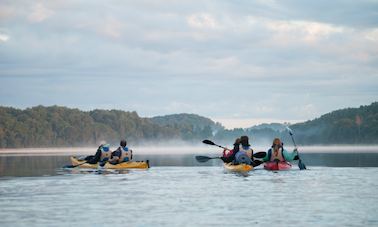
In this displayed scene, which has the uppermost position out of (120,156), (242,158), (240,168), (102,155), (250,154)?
(102,155)

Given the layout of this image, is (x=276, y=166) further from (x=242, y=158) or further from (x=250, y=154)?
(x=242, y=158)

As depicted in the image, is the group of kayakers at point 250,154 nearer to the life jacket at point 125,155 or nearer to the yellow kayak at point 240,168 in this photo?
the yellow kayak at point 240,168

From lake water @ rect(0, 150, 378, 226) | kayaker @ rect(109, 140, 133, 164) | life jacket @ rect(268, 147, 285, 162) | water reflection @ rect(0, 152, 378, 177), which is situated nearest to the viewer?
lake water @ rect(0, 150, 378, 226)

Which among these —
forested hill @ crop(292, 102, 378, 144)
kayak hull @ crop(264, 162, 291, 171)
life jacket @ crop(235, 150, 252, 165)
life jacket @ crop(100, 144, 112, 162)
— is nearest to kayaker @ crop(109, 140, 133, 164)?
life jacket @ crop(100, 144, 112, 162)

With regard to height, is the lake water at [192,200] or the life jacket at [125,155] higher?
the life jacket at [125,155]

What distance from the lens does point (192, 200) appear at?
27719 mm

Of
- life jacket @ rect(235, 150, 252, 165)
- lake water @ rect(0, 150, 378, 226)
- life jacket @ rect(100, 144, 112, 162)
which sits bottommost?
lake water @ rect(0, 150, 378, 226)

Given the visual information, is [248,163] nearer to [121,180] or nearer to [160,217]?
[121,180]

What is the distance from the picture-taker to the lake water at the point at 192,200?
2252 centimetres

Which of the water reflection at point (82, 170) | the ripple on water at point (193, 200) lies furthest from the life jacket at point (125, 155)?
the ripple on water at point (193, 200)

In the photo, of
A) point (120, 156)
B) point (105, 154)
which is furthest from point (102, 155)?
point (120, 156)

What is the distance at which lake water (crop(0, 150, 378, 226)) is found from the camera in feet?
73.9

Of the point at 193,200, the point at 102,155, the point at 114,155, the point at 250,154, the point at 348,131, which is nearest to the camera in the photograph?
the point at 193,200

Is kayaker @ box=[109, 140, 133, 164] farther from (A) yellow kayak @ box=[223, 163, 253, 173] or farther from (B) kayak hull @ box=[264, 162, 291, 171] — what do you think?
(B) kayak hull @ box=[264, 162, 291, 171]
